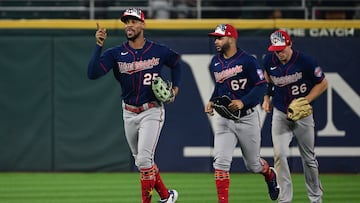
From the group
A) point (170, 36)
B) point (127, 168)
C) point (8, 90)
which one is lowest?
point (127, 168)

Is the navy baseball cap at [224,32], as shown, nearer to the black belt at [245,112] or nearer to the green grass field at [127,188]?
the black belt at [245,112]

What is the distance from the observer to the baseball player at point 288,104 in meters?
9.62

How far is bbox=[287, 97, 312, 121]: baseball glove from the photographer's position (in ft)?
30.8

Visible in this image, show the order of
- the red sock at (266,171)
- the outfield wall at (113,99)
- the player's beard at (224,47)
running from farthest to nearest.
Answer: the outfield wall at (113,99) → the red sock at (266,171) → the player's beard at (224,47)

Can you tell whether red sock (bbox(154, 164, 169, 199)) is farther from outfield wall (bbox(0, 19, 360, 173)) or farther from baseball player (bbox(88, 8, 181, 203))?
outfield wall (bbox(0, 19, 360, 173))

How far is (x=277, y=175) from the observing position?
9711 mm

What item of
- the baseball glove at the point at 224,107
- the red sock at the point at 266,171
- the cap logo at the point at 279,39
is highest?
the cap logo at the point at 279,39

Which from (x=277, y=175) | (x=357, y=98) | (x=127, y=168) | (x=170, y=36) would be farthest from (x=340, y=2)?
(x=277, y=175)

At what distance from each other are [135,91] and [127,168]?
5833mm

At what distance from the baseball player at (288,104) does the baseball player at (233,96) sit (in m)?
0.33

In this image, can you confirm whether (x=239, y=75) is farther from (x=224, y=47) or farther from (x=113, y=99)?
(x=113, y=99)

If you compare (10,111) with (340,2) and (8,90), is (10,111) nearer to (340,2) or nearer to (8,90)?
(8,90)

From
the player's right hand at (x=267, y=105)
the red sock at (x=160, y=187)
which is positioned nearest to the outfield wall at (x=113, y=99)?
the player's right hand at (x=267, y=105)

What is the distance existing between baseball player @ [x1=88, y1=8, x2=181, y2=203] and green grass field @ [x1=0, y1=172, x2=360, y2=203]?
166cm
